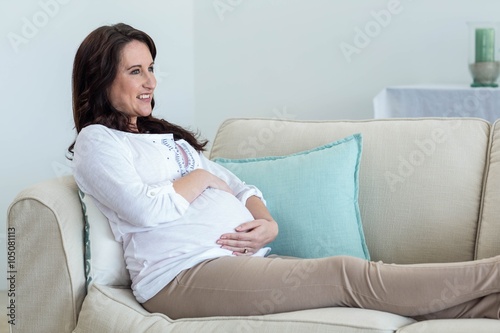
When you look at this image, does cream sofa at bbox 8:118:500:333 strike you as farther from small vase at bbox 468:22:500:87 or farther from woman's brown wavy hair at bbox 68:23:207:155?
small vase at bbox 468:22:500:87

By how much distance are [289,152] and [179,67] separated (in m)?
1.90

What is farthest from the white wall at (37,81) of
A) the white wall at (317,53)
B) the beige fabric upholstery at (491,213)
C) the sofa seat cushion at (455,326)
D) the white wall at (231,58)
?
the sofa seat cushion at (455,326)

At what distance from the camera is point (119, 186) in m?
1.97

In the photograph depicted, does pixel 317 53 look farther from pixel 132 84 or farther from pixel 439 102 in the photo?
pixel 132 84

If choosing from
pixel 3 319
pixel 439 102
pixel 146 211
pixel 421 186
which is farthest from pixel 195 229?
pixel 439 102

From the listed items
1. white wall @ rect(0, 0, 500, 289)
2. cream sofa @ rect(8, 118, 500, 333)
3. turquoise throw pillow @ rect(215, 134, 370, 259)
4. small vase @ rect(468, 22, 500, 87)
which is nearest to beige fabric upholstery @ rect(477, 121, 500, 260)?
cream sofa @ rect(8, 118, 500, 333)

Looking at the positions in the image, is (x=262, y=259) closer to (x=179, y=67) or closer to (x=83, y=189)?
(x=83, y=189)

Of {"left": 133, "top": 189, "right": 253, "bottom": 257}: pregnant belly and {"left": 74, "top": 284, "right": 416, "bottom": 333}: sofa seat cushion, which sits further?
{"left": 133, "top": 189, "right": 253, "bottom": 257}: pregnant belly

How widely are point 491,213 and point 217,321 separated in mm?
796

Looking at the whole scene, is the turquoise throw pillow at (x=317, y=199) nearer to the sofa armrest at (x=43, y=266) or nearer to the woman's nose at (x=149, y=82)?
the woman's nose at (x=149, y=82)

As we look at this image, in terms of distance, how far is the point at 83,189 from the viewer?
2.06m

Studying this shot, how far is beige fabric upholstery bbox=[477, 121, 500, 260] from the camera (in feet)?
6.95

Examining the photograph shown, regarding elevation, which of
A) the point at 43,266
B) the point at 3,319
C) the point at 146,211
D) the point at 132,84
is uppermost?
the point at 132,84

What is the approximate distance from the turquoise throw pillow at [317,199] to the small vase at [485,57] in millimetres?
1140
